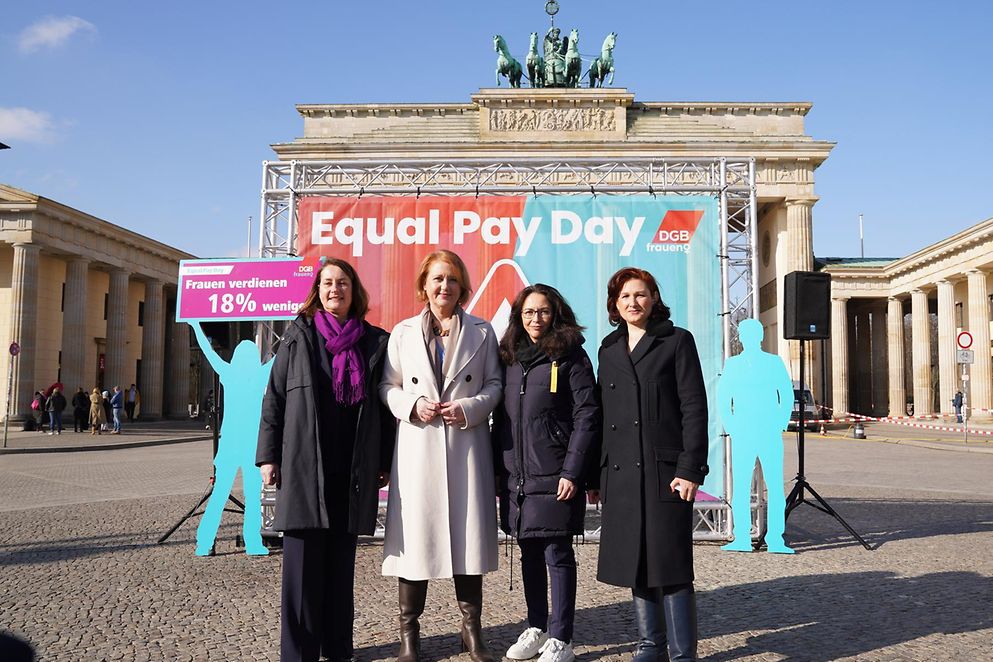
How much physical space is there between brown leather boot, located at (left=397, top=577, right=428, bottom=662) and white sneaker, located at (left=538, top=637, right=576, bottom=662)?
67 centimetres

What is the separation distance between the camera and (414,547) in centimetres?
402

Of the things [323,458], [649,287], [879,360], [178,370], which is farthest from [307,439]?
[879,360]

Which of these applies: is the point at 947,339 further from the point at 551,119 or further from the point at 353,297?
the point at 353,297

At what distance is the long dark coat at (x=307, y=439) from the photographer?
3893 millimetres

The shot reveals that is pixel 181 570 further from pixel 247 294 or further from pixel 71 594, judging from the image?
pixel 247 294

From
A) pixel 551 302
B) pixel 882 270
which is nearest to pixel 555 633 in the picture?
pixel 551 302

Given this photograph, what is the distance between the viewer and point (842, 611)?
5.17 metres

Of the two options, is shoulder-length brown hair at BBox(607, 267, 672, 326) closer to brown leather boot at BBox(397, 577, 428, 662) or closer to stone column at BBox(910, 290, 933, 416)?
brown leather boot at BBox(397, 577, 428, 662)

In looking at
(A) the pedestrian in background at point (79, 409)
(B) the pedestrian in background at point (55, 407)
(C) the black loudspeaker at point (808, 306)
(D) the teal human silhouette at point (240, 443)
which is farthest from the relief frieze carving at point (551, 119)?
(D) the teal human silhouette at point (240, 443)

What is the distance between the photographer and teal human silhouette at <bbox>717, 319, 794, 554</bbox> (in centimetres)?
716

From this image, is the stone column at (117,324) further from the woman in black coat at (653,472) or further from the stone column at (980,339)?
the stone column at (980,339)

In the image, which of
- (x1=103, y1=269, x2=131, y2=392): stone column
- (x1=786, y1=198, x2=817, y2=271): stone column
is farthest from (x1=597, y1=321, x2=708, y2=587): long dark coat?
(x1=103, y1=269, x2=131, y2=392): stone column

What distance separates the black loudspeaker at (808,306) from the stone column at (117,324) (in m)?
35.6

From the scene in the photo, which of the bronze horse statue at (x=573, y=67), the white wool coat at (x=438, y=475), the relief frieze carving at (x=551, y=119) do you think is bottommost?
the white wool coat at (x=438, y=475)
